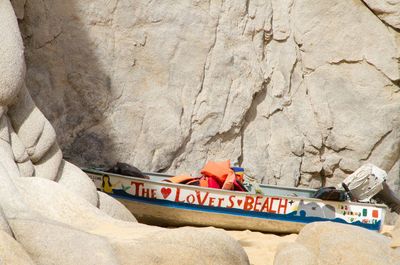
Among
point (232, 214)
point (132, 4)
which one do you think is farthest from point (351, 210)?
point (132, 4)

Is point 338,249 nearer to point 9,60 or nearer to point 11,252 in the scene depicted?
point 11,252

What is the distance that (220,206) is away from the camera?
973 cm

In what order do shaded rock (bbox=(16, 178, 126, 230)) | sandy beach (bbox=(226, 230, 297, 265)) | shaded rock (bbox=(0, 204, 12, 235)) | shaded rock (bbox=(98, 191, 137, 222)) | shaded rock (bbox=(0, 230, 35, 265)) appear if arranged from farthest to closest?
sandy beach (bbox=(226, 230, 297, 265)) → shaded rock (bbox=(98, 191, 137, 222)) → shaded rock (bbox=(16, 178, 126, 230)) → shaded rock (bbox=(0, 204, 12, 235)) → shaded rock (bbox=(0, 230, 35, 265))

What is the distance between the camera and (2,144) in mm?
6996

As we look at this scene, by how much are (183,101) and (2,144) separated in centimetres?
441

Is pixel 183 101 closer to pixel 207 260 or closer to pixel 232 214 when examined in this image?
pixel 232 214

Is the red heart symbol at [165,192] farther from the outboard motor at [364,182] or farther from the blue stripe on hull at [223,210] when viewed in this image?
the outboard motor at [364,182]

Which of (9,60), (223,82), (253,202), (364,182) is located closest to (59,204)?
(9,60)

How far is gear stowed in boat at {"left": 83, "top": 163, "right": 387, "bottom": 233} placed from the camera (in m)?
9.65

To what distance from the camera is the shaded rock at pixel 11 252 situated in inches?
195

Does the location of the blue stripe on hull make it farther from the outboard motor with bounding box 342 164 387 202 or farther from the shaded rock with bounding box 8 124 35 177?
the shaded rock with bounding box 8 124 35 177

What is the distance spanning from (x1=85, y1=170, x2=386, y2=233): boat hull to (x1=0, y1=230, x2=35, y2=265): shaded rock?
447cm

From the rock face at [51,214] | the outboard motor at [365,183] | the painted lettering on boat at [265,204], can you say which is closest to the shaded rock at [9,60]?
the rock face at [51,214]

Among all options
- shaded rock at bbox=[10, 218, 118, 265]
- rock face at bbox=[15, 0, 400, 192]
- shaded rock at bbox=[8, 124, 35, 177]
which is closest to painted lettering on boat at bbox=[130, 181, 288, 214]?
rock face at bbox=[15, 0, 400, 192]
